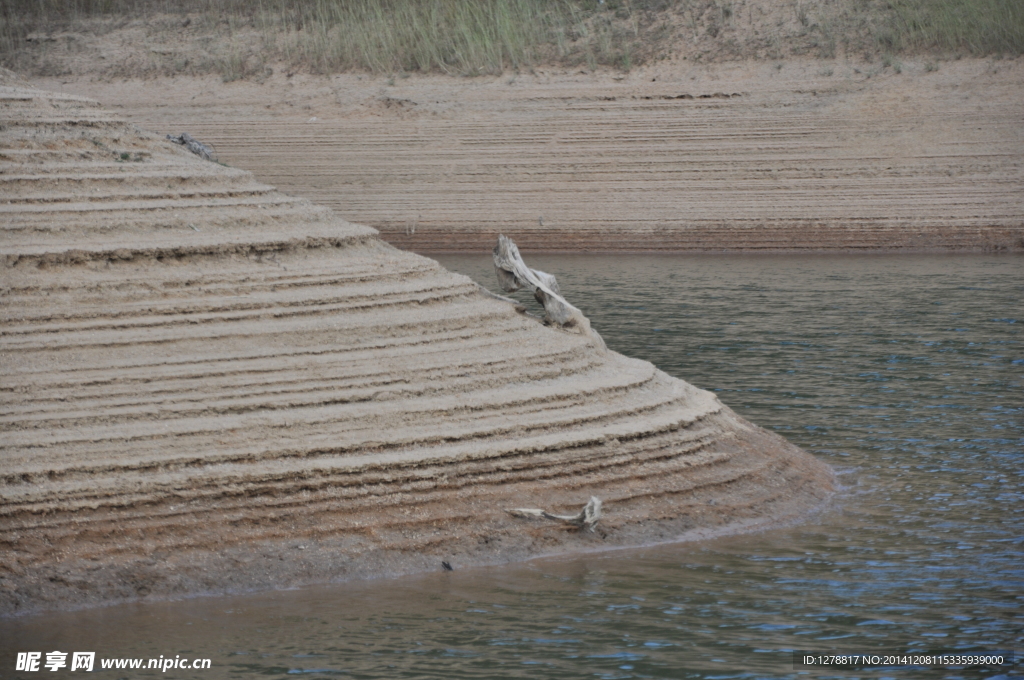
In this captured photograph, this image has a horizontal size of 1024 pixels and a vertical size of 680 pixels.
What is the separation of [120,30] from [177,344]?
105 ft

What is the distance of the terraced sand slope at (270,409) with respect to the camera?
7.35 meters

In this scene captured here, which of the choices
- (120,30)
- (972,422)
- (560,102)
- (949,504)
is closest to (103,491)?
(949,504)

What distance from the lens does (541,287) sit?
32.9 feet

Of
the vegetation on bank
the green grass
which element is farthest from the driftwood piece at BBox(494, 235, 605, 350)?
the green grass

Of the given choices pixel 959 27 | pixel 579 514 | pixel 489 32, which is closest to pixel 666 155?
pixel 489 32

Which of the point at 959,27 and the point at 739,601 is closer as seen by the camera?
the point at 739,601

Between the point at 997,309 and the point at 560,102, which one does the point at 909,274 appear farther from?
the point at 560,102

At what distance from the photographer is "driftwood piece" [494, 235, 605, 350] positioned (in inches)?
386

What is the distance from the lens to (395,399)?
831 cm

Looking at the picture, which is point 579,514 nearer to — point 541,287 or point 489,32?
point 541,287

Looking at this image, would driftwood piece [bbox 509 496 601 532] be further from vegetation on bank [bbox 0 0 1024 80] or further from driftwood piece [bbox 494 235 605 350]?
vegetation on bank [bbox 0 0 1024 80]

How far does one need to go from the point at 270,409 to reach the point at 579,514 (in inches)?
78.6

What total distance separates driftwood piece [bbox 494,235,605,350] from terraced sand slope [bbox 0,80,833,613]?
1.09 feet

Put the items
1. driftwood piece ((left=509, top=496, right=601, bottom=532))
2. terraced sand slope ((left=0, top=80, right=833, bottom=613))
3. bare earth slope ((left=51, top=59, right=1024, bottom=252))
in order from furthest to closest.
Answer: bare earth slope ((left=51, top=59, right=1024, bottom=252)) → driftwood piece ((left=509, top=496, right=601, bottom=532)) → terraced sand slope ((left=0, top=80, right=833, bottom=613))
